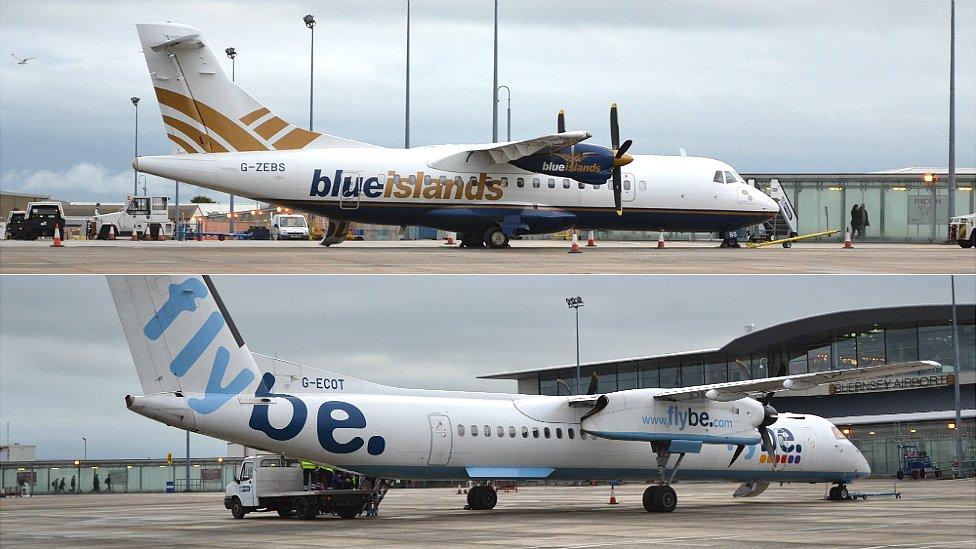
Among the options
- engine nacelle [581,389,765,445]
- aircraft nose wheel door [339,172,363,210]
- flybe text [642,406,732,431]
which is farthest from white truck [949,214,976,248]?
aircraft nose wheel door [339,172,363,210]

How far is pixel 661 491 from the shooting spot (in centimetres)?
3022

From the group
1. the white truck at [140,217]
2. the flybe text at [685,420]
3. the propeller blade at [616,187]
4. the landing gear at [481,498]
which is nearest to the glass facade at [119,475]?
the white truck at [140,217]

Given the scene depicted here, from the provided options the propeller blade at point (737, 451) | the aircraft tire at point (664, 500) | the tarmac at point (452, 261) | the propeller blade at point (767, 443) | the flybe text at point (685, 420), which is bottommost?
the aircraft tire at point (664, 500)

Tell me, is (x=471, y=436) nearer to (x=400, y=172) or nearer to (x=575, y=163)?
(x=400, y=172)

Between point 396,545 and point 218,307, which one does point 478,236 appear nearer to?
point 218,307

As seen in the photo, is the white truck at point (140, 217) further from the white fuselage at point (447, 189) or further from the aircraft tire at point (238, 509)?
the aircraft tire at point (238, 509)

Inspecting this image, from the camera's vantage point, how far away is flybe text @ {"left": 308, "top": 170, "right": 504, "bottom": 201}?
1344 inches

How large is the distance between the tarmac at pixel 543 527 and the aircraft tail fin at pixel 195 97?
10597 mm

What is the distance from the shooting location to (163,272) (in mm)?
24938

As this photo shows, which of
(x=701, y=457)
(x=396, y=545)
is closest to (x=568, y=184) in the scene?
(x=701, y=457)

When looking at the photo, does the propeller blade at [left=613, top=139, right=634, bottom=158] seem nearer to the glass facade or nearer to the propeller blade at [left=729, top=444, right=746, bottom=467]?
the propeller blade at [left=729, top=444, right=746, bottom=467]

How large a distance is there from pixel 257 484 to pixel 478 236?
36.1ft

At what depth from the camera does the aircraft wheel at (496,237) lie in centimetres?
3559

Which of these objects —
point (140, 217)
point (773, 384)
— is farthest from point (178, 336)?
point (140, 217)
